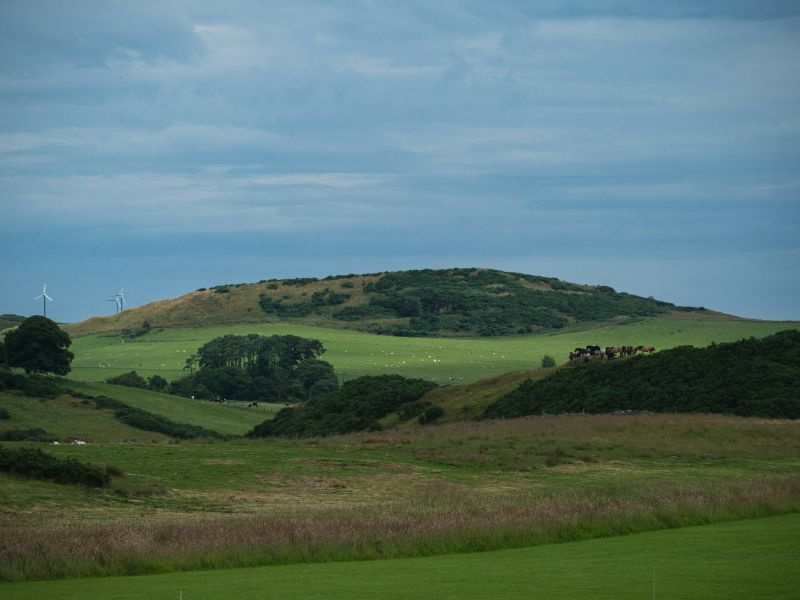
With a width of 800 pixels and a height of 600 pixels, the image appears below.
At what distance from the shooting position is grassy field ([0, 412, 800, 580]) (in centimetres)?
2445

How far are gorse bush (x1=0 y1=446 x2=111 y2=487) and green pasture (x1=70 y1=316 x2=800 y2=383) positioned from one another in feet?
301

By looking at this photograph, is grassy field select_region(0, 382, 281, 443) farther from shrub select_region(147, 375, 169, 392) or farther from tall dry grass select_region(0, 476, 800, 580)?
tall dry grass select_region(0, 476, 800, 580)

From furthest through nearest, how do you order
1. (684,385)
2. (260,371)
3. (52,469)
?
(260,371), (684,385), (52,469)

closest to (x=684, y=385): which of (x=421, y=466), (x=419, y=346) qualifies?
(x=421, y=466)

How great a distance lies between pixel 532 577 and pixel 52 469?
74.2 ft

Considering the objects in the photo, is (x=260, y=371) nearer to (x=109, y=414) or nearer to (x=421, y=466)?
(x=109, y=414)

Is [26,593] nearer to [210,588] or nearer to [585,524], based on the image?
[210,588]

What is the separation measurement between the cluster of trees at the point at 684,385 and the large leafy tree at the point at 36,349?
49847mm

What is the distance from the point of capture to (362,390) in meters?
89.6

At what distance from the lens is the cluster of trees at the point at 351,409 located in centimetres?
8175

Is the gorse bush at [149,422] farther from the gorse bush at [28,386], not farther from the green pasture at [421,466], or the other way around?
the green pasture at [421,466]

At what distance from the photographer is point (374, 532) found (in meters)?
25.8

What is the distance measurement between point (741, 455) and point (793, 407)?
12.4 m

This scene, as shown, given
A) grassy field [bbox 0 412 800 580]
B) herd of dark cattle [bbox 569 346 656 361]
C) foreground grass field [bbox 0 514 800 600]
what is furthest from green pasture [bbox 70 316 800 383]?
foreground grass field [bbox 0 514 800 600]
